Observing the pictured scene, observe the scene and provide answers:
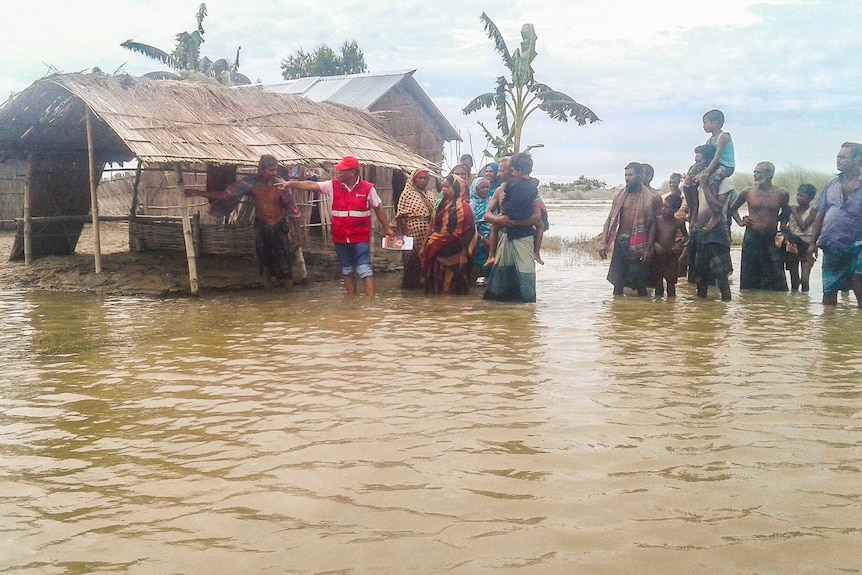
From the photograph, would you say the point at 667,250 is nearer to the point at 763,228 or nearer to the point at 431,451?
the point at 763,228

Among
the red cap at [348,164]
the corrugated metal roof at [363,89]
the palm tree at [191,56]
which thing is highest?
the palm tree at [191,56]

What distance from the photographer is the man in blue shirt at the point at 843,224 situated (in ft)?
26.8

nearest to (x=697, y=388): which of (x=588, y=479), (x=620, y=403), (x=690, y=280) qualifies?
(x=620, y=403)

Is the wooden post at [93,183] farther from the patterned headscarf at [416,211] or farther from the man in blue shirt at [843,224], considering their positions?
the man in blue shirt at [843,224]

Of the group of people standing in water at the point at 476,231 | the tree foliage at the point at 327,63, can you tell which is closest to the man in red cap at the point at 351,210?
the group of people standing in water at the point at 476,231

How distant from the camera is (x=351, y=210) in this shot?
9.05m

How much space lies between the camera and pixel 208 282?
10414mm

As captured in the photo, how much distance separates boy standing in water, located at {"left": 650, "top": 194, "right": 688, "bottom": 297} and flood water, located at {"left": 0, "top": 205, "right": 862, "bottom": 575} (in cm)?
243

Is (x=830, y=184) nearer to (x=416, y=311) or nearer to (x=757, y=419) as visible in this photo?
(x=416, y=311)

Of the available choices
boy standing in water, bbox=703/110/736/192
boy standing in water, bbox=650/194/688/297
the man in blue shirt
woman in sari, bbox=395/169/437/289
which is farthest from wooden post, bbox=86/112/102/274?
the man in blue shirt

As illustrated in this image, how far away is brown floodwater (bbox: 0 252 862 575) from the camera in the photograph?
8.91 ft

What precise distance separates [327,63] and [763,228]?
32781 millimetres

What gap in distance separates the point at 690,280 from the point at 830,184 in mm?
2609

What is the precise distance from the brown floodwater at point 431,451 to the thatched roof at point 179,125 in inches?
133
